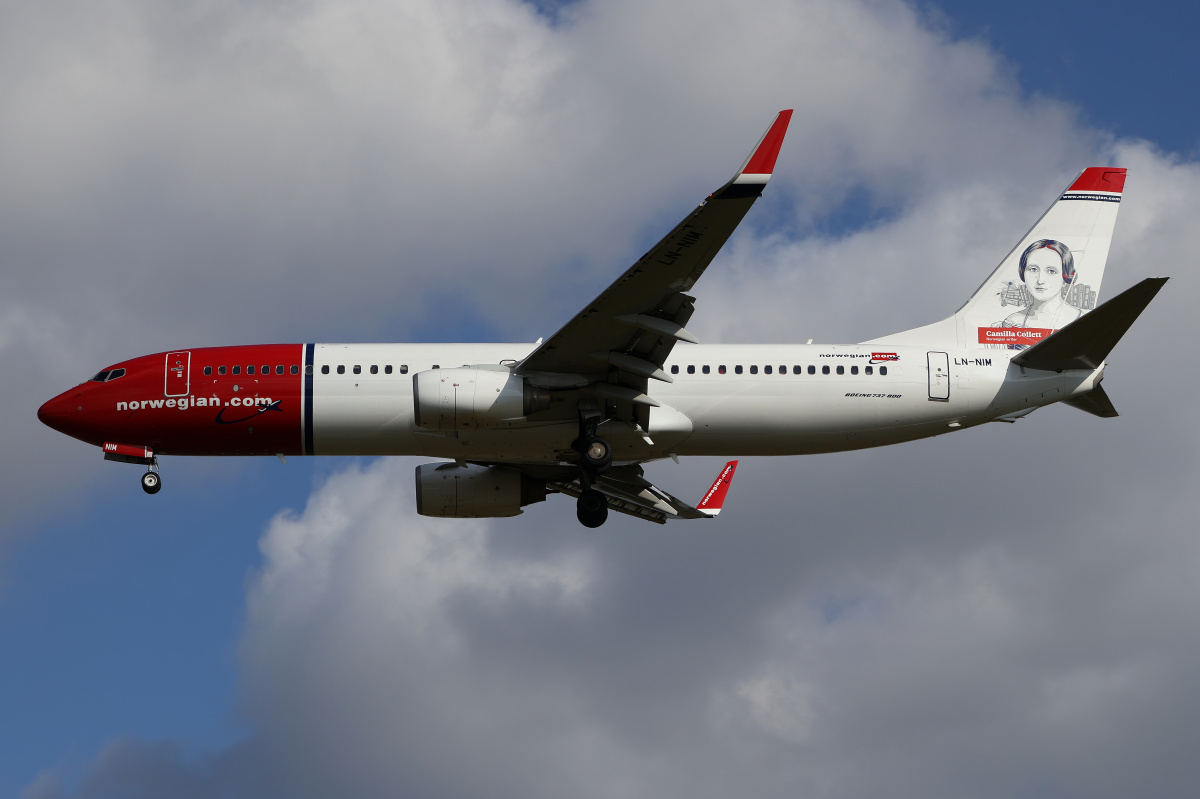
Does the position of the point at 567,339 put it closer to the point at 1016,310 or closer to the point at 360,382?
the point at 360,382

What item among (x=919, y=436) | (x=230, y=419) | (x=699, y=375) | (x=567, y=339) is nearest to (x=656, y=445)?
(x=699, y=375)

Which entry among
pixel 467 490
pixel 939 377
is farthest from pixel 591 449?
pixel 939 377

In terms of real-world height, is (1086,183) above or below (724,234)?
above

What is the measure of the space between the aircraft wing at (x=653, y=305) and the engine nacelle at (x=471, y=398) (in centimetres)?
73

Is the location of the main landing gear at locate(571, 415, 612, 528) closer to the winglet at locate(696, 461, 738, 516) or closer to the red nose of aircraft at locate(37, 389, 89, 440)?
the winglet at locate(696, 461, 738, 516)

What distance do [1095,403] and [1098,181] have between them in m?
8.16

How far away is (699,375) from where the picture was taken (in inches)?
1428

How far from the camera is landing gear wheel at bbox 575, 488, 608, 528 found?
3797cm

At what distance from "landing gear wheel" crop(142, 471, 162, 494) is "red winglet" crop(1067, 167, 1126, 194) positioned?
89.6 ft

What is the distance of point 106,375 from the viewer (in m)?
37.5

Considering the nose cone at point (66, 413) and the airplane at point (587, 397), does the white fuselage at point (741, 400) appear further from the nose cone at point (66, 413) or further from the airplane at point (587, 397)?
the nose cone at point (66, 413)

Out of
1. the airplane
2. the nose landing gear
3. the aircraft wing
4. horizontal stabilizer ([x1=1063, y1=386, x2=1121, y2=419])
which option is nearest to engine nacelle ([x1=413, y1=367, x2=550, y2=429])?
the airplane

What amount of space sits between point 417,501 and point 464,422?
7533 mm

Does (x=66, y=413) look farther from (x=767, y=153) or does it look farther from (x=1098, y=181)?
(x=1098, y=181)
